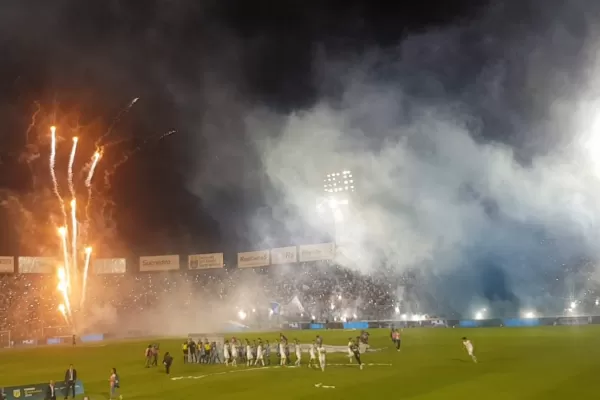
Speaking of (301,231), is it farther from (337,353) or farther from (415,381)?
(415,381)

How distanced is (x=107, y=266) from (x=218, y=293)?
32.4 meters

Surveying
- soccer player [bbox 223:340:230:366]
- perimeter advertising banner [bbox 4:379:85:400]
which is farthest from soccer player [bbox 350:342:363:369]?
perimeter advertising banner [bbox 4:379:85:400]

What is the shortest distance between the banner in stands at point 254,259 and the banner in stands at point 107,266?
62.1ft

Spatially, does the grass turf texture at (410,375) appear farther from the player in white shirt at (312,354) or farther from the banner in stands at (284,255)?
the banner in stands at (284,255)

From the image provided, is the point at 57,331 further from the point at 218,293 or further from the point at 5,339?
the point at 218,293

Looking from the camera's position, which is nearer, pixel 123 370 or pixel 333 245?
pixel 123 370

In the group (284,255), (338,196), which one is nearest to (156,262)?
(284,255)

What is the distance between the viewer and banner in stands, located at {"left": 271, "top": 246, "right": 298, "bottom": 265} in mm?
70750

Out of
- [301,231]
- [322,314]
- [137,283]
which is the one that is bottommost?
[322,314]

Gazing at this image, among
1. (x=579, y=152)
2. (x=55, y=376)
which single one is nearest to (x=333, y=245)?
(x=579, y=152)

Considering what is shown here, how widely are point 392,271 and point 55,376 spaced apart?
2108 inches

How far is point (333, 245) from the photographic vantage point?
68.0m

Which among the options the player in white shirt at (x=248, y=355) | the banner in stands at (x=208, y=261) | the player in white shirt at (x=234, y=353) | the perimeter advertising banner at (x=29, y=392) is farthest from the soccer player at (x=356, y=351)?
the banner in stands at (x=208, y=261)

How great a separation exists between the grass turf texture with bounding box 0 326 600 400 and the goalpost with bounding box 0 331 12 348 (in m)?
28.1
